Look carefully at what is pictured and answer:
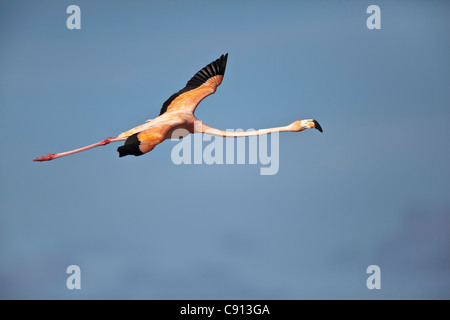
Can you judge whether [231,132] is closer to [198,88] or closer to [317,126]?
[317,126]

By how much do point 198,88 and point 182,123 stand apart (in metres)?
2.10

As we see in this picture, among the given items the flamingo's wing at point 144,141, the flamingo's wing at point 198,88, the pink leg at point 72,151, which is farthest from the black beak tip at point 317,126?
the pink leg at point 72,151

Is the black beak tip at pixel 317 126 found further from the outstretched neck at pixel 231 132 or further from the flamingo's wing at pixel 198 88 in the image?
the flamingo's wing at pixel 198 88

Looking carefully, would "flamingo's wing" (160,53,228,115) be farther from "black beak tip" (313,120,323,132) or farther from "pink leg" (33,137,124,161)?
"black beak tip" (313,120,323,132)

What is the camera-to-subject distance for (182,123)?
19625 millimetres

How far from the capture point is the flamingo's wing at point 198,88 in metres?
20.8

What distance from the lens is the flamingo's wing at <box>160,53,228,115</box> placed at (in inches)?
819

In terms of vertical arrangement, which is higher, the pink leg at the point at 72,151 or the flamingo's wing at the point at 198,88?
the flamingo's wing at the point at 198,88

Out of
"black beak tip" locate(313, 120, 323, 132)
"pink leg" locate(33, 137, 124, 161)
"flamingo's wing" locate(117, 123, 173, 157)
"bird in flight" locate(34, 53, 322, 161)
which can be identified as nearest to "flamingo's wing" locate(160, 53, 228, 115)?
"bird in flight" locate(34, 53, 322, 161)

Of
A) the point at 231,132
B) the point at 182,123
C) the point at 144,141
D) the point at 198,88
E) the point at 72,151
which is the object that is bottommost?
the point at 72,151

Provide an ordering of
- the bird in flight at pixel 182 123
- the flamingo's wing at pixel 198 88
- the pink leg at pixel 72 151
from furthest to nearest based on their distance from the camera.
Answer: the flamingo's wing at pixel 198 88 → the pink leg at pixel 72 151 → the bird in flight at pixel 182 123

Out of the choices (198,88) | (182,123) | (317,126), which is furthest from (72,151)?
(317,126)
